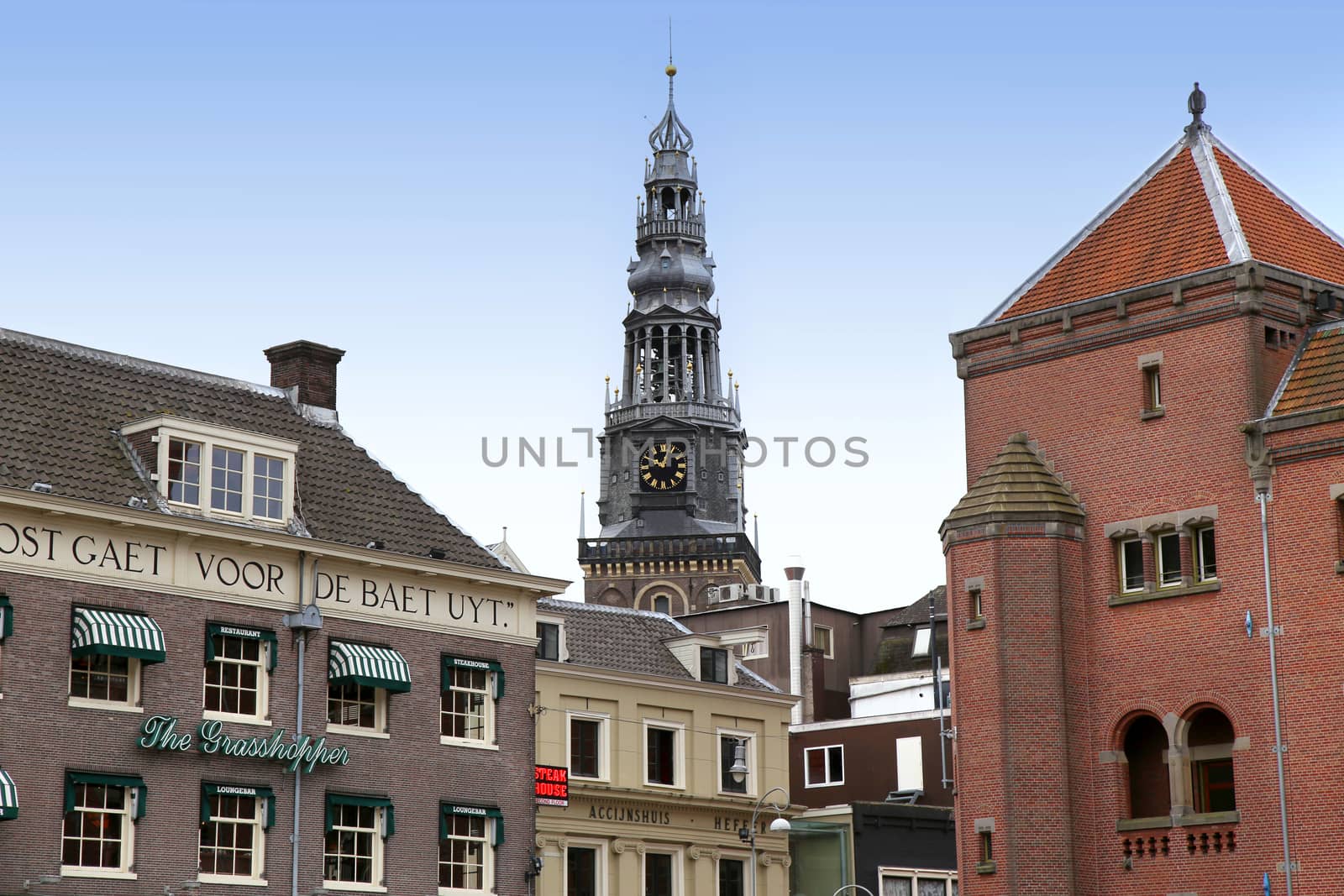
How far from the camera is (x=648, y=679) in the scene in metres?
61.8

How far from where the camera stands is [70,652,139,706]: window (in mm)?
43250

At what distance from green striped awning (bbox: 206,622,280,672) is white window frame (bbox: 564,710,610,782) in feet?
48.5

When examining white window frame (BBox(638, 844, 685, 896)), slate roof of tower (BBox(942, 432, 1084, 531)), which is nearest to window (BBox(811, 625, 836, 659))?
white window frame (BBox(638, 844, 685, 896))

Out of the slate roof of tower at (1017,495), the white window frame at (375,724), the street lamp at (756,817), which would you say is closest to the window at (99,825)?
the white window frame at (375,724)

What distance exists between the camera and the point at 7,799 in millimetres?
40625

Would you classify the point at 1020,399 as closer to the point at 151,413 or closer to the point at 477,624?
the point at 477,624

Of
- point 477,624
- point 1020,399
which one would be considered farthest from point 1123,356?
point 477,624

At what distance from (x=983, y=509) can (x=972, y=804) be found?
6549mm

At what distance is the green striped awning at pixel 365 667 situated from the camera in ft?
154

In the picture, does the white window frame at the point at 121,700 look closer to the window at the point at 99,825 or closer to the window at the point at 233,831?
the window at the point at 99,825

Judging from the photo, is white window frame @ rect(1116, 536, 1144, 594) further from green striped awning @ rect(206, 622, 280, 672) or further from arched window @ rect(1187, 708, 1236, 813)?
green striped awning @ rect(206, 622, 280, 672)

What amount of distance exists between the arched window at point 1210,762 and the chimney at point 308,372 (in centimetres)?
2248

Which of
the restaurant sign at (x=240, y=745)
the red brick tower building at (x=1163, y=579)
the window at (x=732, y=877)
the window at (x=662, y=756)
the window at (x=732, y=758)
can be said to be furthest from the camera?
the window at (x=732, y=758)

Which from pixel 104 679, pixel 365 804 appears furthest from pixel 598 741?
pixel 104 679
